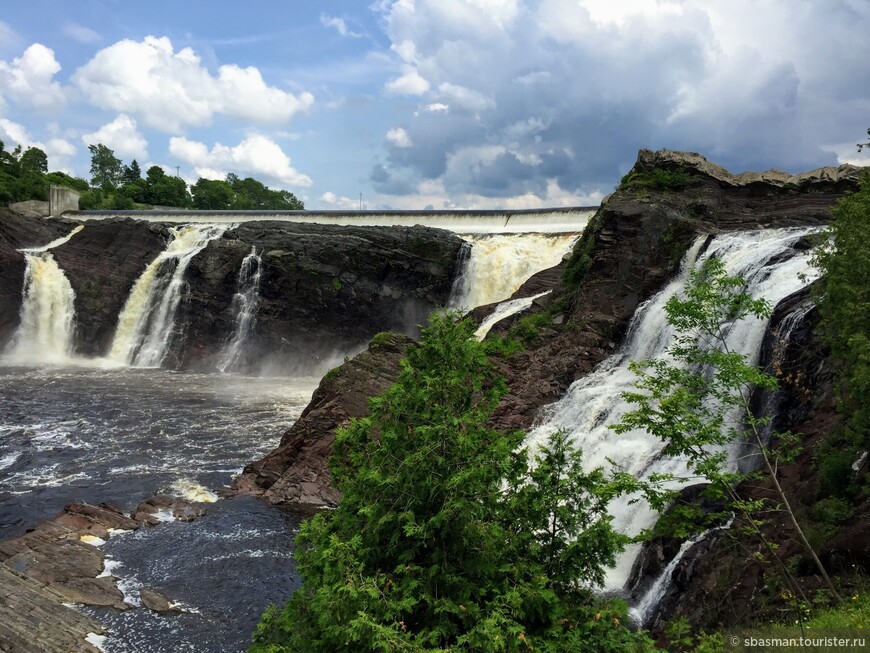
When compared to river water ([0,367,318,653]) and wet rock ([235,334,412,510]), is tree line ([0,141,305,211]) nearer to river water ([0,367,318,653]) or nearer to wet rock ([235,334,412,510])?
river water ([0,367,318,653])

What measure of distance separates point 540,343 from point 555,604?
68.5ft

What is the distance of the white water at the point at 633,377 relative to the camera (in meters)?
15.9

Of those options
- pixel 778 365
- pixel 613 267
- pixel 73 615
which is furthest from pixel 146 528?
pixel 613 267

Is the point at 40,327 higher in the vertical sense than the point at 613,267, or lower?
lower

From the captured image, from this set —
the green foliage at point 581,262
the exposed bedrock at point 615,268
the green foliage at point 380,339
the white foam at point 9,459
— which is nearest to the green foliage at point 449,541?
the exposed bedrock at point 615,268

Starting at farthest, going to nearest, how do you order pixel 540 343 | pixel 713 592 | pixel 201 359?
pixel 201 359, pixel 540 343, pixel 713 592

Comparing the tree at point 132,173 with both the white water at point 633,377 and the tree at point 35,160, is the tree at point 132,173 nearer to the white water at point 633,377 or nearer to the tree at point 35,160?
the tree at point 35,160

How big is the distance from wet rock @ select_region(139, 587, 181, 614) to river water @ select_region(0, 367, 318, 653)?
0.21m

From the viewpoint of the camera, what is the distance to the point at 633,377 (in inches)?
890

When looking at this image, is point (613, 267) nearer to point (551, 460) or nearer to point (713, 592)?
point (713, 592)

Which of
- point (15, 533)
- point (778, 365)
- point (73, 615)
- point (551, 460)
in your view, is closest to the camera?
point (551, 460)


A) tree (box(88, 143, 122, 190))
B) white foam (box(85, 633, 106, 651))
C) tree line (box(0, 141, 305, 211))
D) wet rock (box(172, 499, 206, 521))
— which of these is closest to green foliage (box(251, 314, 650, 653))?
white foam (box(85, 633, 106, 651))

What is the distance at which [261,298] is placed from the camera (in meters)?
46.7

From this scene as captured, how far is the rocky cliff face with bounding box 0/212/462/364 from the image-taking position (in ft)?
Result: 150
